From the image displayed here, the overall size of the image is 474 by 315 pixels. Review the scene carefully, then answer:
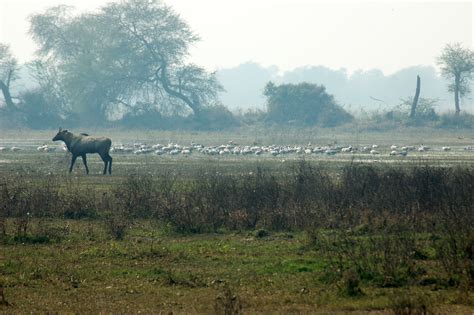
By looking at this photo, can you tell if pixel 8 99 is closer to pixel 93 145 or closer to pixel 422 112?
pixel 422 112

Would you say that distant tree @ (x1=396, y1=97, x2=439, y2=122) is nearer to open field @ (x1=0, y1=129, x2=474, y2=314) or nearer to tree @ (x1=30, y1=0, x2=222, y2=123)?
tree @ (x1=30, y1=0, x2=222, y2=123)

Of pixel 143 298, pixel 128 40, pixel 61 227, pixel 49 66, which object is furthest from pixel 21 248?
pixel 49 66

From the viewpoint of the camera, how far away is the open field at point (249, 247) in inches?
497

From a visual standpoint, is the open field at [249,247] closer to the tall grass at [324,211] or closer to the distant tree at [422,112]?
the tall grass at [324,211]

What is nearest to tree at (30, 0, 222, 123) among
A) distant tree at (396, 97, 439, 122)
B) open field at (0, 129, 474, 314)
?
distant tree at (396, 97, 439, 122)

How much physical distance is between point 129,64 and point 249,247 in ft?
218

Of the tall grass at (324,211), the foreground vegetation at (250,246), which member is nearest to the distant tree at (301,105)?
the foreground vegetation at (250,246)

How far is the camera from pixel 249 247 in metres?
16.9

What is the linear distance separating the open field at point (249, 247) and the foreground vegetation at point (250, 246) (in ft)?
0.11

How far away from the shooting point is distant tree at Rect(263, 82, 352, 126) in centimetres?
7506

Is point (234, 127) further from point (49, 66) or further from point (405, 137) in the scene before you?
point (49, 66)

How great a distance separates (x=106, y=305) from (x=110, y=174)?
21.6m

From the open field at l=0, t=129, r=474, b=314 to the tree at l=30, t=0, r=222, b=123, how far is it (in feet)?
175

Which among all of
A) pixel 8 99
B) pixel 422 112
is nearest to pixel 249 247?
pixel 422 112
